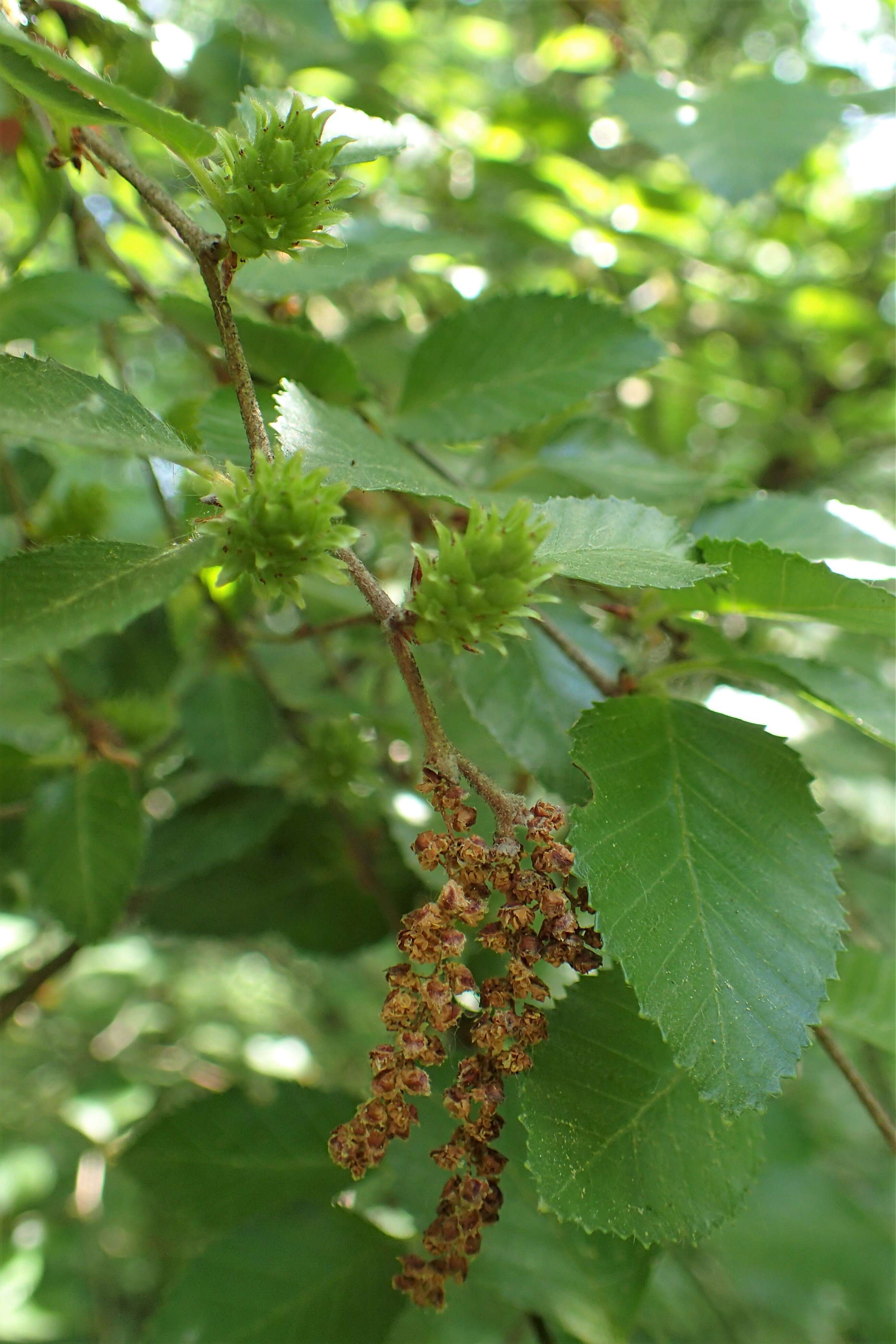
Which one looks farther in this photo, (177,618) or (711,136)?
(711,136)

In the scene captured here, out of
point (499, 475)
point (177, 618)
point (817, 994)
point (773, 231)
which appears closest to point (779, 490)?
point (773, 231)

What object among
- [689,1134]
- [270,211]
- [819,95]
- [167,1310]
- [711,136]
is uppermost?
[819,95]

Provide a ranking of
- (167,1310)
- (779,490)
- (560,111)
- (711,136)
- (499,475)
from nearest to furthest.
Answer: (167,1310)
(499,475)
(711,136)
(560,111)
(779,490)

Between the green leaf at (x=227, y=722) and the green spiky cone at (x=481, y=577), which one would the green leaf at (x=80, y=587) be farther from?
the green leaf at (x=227, y=722)

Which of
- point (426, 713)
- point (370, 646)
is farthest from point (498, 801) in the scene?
point (370, 646)

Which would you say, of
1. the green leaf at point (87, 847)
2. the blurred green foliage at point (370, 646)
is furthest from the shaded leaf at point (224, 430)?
the green leaf at point (87, 847)

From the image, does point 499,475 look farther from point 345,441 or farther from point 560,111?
point 560,111
